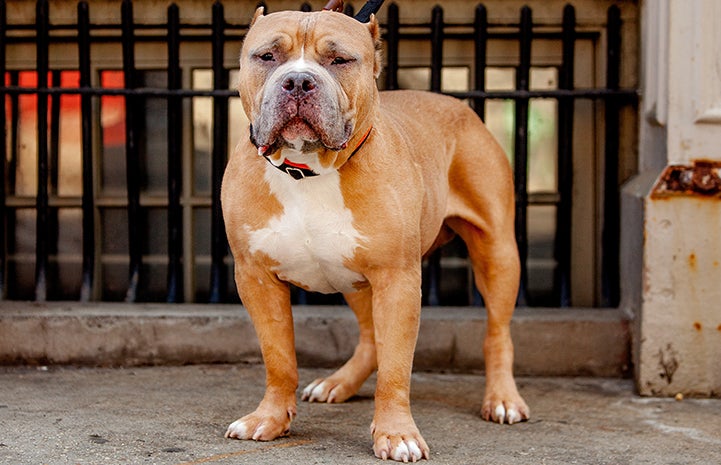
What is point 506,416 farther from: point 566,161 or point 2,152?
point 2,152

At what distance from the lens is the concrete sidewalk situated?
372cm

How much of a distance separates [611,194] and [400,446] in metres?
2.49

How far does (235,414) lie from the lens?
14.2ft

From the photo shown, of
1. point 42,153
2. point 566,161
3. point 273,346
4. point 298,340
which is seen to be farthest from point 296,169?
point 42,153

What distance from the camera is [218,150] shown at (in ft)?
18.6

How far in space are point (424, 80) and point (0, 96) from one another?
7.64 ft

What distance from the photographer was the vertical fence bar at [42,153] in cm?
563

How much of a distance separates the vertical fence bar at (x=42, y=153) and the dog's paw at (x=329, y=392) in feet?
5.78

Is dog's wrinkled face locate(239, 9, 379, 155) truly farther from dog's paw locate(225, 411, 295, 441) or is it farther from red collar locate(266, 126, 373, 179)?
dog's paw locate(225, 411, 295, 441)

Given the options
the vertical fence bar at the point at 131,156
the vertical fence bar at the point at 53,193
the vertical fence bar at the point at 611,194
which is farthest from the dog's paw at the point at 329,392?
the vertical fence bar at the point at 53,193

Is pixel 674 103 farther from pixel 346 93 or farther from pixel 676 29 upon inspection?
pixel 346 93

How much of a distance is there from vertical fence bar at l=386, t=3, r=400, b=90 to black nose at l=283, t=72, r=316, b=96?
2.25 meters

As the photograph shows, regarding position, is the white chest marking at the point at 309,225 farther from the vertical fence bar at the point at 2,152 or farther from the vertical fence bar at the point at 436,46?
the vertical fence bar at the point at 2,152

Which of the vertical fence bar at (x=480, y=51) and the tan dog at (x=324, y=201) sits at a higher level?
the vertical fence bar at (x=480, y=51)
